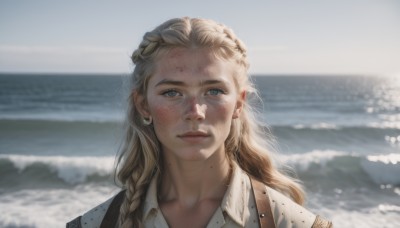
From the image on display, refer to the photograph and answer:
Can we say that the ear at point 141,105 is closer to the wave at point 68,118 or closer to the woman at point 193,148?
the woman at point 193,148

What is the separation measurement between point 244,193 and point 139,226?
1.89 ft

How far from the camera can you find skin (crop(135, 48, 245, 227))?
84.4 inches

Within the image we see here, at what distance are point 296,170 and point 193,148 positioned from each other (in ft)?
37.0

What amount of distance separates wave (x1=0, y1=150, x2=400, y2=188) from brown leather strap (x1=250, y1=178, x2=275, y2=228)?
9371 mm

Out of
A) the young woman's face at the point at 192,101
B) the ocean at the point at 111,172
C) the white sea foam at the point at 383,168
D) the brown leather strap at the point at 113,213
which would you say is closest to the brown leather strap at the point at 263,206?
the young woman's face at the point at 192,101

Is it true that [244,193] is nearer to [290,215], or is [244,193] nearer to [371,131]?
[290,215]

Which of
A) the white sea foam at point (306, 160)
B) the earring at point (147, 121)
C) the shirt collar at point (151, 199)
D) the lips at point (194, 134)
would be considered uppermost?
the lips at point (194, 134)

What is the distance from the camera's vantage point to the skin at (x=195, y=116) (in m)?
2.14

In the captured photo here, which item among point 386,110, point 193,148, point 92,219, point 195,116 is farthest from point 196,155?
point 386,110

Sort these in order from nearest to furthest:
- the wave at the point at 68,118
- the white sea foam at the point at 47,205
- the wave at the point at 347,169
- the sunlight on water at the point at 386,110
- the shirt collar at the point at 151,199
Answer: the shirt collar at the point at 151,199 < the white sea foam at the point at 47,205 < the wave at the point at 347,169 < the wave at the point at 68,118 < the sunlight on water at the point at 386,110

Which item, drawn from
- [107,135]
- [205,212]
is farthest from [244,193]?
[107,135]

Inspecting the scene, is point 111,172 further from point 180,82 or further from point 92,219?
point 180,82

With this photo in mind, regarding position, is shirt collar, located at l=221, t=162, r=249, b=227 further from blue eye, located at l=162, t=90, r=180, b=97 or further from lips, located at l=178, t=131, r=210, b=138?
blue eye, located at l=162, t=90, r=180, b=97

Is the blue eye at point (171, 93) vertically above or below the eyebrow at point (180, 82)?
below
